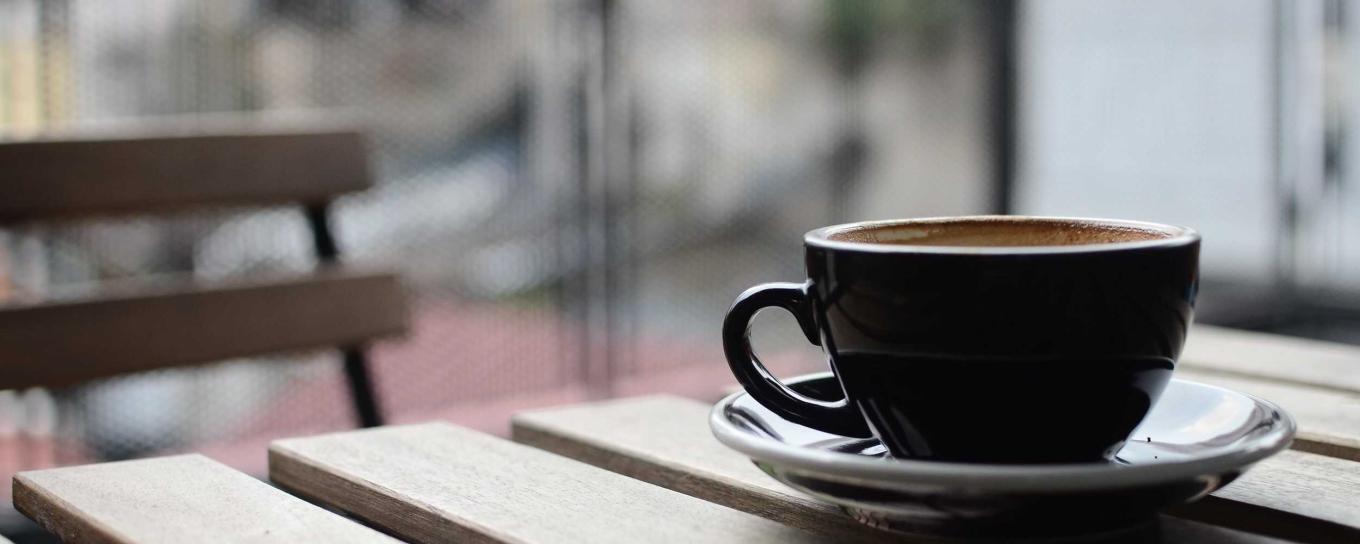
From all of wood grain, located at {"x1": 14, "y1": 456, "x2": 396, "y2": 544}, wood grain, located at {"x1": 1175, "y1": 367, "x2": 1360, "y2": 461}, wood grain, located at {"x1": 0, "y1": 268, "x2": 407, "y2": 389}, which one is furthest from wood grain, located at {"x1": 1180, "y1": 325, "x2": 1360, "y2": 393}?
wood grain, located at {"x1": 0, "y1": 268, "x2": 407, "y2": 389}

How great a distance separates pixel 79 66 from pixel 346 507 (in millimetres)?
1340

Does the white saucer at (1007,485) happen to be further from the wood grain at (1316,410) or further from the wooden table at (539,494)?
the wood grain at (1316,410)

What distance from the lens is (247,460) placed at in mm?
2006

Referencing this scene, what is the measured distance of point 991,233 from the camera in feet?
1.69

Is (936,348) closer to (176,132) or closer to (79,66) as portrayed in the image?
(176,132)

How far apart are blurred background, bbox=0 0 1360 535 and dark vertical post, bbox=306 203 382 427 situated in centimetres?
21

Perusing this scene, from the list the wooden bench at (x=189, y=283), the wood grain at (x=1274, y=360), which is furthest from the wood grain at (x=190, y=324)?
the wood grain at (x=1274, y=360)

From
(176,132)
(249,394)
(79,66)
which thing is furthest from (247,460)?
(176,132)

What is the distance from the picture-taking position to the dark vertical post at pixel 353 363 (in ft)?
3.95

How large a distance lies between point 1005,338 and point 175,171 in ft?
2.96

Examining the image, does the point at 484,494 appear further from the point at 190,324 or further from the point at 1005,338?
the point at 190,324

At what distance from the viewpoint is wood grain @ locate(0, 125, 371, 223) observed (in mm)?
1073

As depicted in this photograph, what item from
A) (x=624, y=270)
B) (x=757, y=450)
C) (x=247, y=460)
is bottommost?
(x=247, y=460)

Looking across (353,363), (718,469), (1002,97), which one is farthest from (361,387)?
(1002,97)
